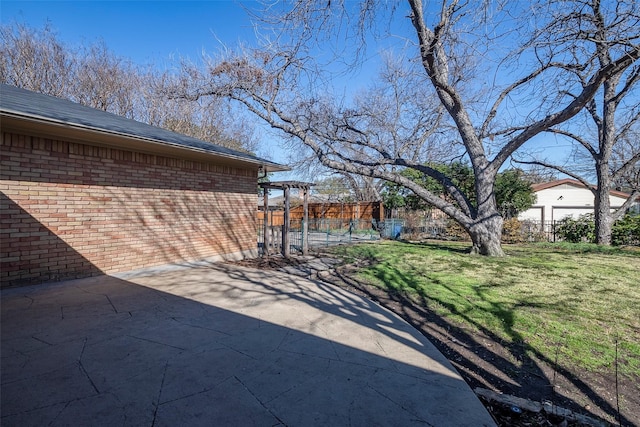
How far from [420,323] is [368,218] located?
17.3 m

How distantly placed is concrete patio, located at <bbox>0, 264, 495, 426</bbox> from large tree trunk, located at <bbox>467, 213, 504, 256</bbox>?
20.9 feet

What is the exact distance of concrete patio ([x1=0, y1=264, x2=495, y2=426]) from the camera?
2.02m

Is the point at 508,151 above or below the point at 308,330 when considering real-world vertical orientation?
above

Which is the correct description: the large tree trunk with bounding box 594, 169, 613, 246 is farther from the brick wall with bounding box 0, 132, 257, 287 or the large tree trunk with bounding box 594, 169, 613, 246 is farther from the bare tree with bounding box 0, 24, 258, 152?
the bare tree with bounding box 0, 24, 258, 152

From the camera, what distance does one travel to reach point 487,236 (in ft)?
30.1

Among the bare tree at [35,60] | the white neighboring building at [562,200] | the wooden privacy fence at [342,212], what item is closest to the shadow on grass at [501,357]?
the wooden privacy fence at [342,212]

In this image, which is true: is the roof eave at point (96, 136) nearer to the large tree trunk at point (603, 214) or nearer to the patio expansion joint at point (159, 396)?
the patio expansion joint at point (159, 396)

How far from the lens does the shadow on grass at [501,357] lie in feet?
8.12

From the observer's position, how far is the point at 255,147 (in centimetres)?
2361

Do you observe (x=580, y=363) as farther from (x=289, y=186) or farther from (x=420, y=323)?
(x=289, y=186)

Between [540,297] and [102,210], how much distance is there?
824 cm

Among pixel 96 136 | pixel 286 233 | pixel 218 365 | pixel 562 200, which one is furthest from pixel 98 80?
pixel 562 200

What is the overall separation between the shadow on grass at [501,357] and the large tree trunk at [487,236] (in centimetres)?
488

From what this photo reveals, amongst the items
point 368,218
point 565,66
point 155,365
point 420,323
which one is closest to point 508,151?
point 565,66
